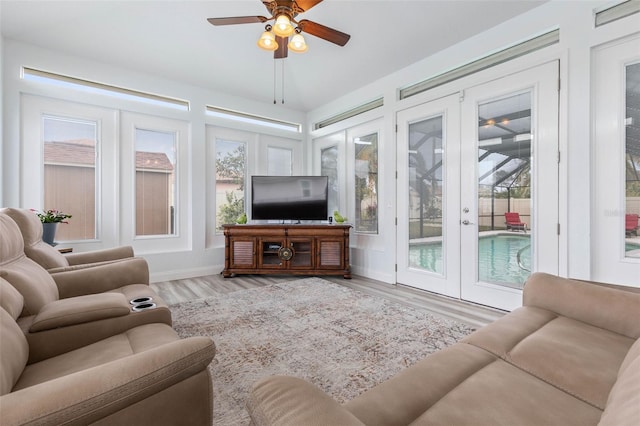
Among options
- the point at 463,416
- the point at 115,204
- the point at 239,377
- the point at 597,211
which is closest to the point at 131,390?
the point at 463,416

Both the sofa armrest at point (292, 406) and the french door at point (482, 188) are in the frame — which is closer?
the sofa armrest at point (292, 406)

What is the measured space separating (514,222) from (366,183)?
83.6 inches

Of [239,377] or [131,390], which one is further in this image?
[239,377]

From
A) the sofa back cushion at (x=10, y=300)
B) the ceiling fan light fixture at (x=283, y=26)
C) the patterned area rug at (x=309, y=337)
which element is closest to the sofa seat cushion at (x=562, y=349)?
the patterned area rug at (x=309, y=337)

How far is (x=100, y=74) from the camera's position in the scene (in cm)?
369

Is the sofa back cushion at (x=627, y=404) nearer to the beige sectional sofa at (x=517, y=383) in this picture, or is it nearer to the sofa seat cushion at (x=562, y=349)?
the beige sectional sofa at (x=517, y=383)

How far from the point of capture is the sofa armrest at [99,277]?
1863 mm

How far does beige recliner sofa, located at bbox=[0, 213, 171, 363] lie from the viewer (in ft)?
4.10

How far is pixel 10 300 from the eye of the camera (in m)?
1.17

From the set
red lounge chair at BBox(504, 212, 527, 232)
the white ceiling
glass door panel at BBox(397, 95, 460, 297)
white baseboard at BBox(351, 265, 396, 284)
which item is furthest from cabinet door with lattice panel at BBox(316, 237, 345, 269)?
the white ceiling

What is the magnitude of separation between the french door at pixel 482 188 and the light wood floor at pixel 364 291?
17 cm

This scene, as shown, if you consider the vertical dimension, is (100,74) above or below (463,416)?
above

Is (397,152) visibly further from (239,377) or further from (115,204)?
(115,204)

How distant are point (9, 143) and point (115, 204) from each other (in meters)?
1.15
